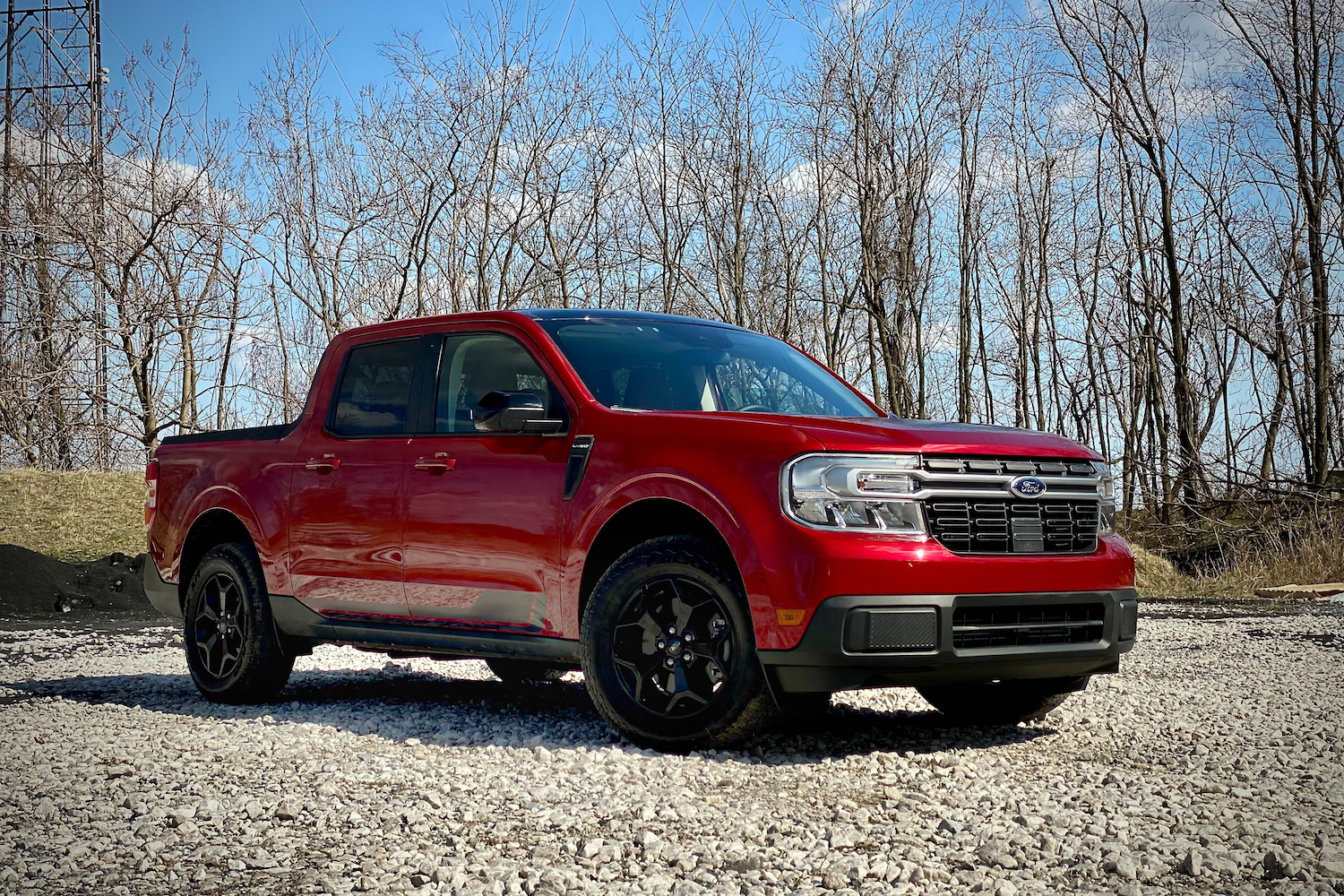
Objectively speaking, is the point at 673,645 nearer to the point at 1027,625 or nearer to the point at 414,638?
the point at 1027,625

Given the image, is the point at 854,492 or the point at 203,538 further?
the point at 203,538

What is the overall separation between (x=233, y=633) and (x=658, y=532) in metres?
3.13

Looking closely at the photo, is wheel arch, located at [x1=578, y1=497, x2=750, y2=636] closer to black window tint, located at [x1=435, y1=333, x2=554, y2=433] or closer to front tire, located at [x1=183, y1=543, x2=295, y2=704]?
black window tint, located at [x1=435, y1=333, x2=554, y2=433]

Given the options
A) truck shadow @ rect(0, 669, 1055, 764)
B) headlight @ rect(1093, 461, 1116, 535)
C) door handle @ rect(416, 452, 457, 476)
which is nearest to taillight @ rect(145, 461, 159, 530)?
truck shadow @ rect(0, 669, 1055, 764)

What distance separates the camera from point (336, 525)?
21.7 ft

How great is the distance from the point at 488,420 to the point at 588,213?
17722 millimetres

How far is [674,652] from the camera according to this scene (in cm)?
513

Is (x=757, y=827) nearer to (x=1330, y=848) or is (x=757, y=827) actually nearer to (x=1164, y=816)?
(x=1164, y=816)

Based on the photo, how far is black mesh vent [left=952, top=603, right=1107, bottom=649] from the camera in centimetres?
489

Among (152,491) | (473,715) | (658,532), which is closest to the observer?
(658,532)

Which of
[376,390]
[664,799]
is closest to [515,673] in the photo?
[376,390]

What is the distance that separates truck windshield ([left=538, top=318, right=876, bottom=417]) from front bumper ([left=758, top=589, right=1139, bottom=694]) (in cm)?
141

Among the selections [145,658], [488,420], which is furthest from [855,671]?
[145,658]

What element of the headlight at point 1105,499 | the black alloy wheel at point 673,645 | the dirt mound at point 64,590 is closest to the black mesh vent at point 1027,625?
the headlight at point 1105,499
